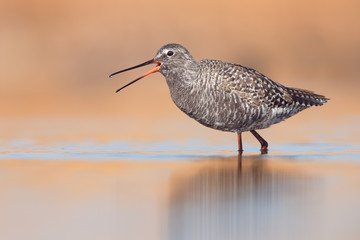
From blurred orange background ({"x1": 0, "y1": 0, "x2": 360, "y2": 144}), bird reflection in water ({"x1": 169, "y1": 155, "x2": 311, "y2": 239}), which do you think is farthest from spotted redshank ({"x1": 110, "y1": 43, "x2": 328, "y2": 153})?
blurred orange background ({"x1": 0, "y1": 0, "x2": 360, "y2": 144})

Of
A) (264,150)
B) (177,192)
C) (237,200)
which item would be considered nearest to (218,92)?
(264,150)

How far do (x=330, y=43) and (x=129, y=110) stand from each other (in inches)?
340

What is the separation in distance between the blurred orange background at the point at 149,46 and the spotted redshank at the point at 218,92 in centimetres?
498

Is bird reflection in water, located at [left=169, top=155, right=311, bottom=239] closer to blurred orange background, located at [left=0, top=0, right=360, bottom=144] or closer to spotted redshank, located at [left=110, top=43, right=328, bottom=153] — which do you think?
spotted redshank, located at [left=110, top=43, right=328, bottom=153]

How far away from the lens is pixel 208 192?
28.6 feet

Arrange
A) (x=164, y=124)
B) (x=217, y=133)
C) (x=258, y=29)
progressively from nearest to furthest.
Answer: (x=217, y=133) → (x=164, y=124) → (x=258, y=29)

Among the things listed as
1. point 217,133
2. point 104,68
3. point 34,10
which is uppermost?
point 34,10

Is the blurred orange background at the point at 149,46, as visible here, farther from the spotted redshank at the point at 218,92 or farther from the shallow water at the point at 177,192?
the shallow water at the point at 177,192

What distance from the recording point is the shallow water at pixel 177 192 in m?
7.11

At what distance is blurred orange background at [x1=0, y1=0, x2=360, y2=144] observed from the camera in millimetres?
19250

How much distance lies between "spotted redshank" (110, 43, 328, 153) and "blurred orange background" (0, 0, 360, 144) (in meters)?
4.98

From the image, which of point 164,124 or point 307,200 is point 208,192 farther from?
point 164,124

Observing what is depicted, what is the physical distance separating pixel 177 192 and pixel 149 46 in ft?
46.2

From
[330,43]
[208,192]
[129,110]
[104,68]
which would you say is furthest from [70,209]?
[330,43]
